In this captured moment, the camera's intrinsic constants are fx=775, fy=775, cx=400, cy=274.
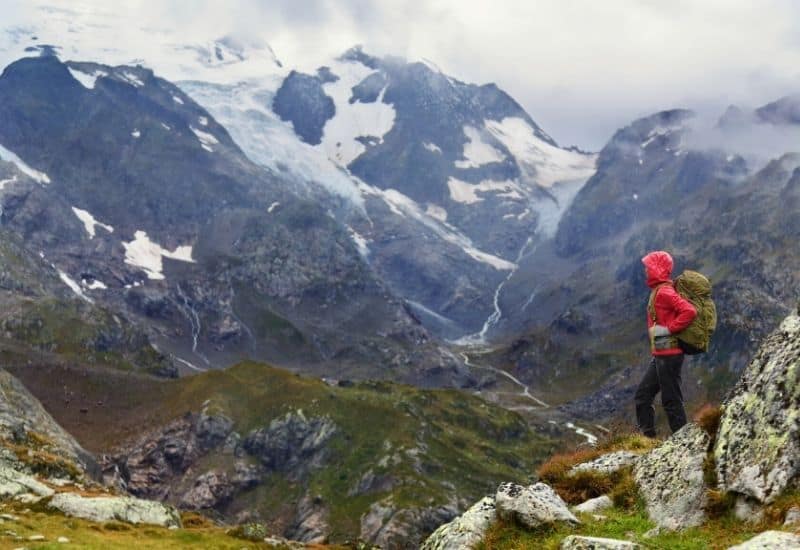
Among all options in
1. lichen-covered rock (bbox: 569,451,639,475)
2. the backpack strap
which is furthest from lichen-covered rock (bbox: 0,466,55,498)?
the backpack strap

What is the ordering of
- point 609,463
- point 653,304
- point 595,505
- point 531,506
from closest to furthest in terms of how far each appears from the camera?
1. point 531,506
2. point 595,505
3. point 653,304
4. point 609,463

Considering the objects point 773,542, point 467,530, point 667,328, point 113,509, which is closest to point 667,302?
point 667,328

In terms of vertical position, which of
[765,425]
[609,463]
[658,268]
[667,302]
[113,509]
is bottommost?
[113,509]

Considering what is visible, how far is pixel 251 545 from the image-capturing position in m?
45.2

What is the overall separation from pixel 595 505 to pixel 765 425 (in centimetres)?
584

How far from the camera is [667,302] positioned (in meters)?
24.1

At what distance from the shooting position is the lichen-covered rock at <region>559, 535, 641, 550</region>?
55.2 feet

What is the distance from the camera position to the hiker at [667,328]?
23875 millimetres

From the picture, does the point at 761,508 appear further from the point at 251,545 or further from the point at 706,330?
the point at 251,545

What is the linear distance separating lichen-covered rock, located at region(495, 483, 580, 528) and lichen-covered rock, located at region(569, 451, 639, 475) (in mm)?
3929

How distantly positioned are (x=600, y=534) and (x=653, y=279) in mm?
9005

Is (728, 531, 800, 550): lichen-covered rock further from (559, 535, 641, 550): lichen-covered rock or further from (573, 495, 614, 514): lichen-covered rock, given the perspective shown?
(573, 495, 614, 514): lichen-covered rock

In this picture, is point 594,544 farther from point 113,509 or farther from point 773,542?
point 113,509

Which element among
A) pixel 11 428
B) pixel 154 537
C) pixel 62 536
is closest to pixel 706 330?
pixel 62 536
